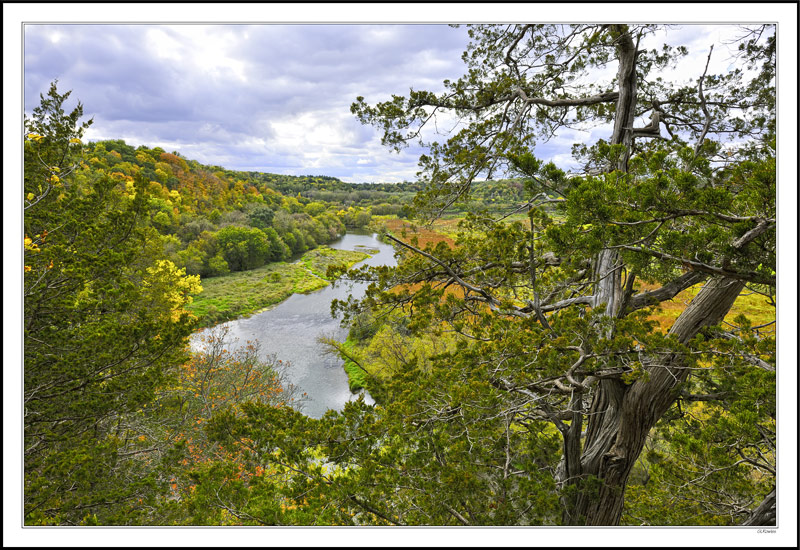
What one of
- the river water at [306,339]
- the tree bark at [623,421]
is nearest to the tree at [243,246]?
the river water at [306,339]

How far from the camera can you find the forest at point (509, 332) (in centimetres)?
160

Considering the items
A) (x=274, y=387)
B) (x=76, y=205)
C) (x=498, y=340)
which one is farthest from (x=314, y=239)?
(x=498, y=340)

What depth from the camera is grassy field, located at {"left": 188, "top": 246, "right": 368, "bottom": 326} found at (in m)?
15.3

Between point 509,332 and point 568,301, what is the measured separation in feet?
1.98

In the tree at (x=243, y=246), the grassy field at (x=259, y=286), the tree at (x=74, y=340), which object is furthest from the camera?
the tree at (x=243, y=246)

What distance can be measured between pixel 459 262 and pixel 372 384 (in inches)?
52.9

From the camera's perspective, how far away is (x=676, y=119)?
3.11 meters

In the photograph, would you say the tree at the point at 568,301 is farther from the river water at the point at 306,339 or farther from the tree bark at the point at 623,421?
the river water at the point at 306,339

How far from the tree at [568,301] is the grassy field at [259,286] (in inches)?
466

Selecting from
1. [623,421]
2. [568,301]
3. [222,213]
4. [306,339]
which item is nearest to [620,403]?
[623,421]

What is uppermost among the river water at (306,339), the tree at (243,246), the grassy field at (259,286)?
the tree at (243,246)

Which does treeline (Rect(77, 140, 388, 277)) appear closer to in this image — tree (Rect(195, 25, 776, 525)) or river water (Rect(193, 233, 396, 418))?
river water (Rect(193, 233, 396, 418))

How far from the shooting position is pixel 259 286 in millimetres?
18859

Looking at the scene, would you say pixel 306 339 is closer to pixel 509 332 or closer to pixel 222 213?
pixel 509 332
